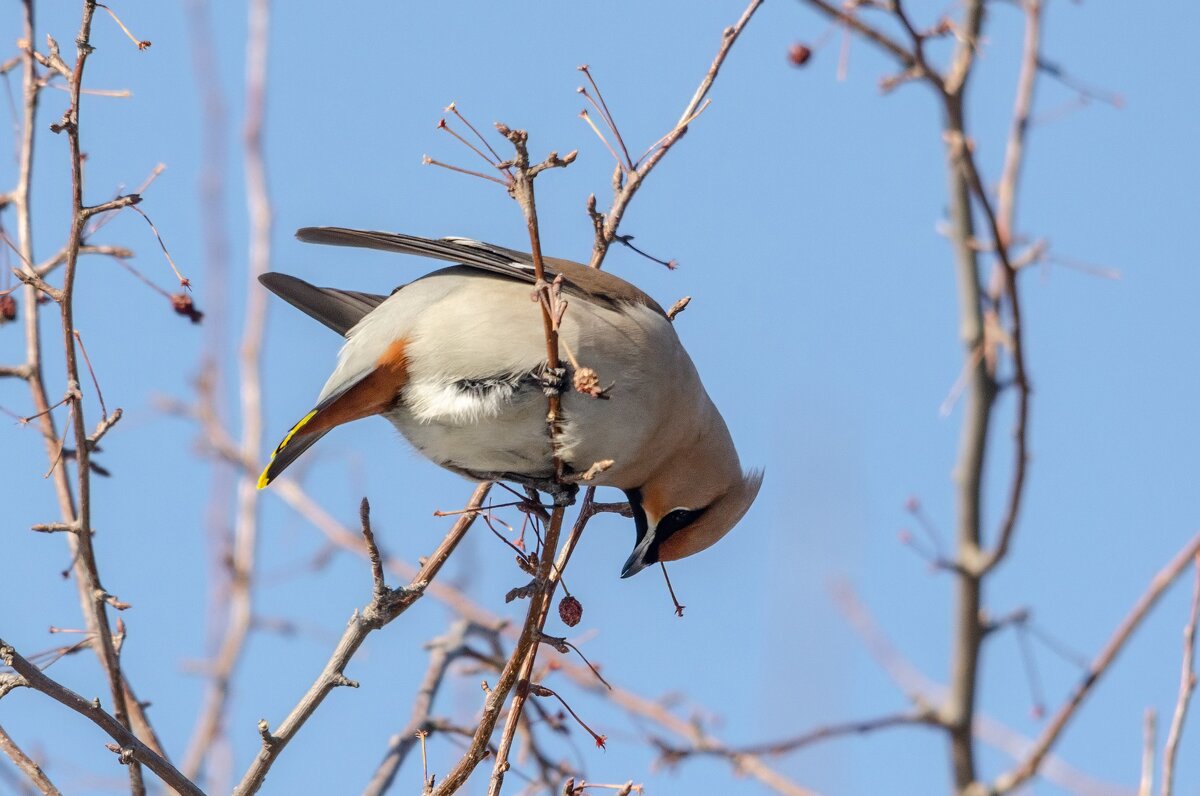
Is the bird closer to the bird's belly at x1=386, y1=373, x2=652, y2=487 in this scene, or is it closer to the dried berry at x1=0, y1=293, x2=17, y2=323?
the bird's belly at x1=386, y1=373, x2=652, y2=487

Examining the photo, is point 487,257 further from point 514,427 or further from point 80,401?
point 80,401

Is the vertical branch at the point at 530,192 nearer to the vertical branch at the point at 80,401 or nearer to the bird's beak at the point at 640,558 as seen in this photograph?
the vertical branch at the point at 80,401

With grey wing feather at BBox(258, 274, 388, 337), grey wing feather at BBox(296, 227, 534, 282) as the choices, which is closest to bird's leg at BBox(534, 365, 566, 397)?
grey wing feather at BBox(296, 227, 534, 282)

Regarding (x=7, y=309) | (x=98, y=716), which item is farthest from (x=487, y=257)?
(x=98, y=716)

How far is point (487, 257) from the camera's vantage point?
468 centimetres

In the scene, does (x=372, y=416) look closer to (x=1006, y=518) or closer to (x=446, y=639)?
(x=446, y=639)

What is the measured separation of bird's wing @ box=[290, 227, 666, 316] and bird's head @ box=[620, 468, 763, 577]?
1.92ft

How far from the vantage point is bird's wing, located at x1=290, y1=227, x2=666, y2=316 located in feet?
14.9

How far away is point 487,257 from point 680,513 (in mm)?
1017

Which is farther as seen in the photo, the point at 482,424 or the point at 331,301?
the point at 331,301

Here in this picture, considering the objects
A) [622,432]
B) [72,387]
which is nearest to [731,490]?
[622,432]

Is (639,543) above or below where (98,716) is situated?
above

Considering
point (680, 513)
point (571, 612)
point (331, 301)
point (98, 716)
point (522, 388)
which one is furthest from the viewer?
point (331, 301)

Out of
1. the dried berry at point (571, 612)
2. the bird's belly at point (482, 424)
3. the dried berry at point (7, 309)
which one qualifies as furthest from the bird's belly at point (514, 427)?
the dried berry at point (7, 309)
